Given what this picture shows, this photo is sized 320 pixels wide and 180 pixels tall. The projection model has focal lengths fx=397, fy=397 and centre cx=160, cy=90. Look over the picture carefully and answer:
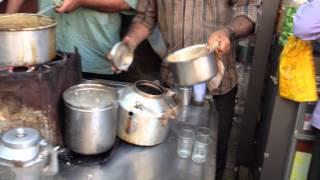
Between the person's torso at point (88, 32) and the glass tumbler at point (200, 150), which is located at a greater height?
the person's torso at point (88, 32)

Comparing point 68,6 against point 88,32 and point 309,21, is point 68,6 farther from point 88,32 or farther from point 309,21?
point 309,21

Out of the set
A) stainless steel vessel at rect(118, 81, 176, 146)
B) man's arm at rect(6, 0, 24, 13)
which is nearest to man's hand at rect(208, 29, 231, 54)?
stainless steel vessel at rect(118, 81, 176, 146)

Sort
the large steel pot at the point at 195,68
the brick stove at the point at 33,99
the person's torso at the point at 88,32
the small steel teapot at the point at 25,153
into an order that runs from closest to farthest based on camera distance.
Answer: the small steel teapot at the point at 25,153 → the brick stove at the point at 33,99 → the large steel pot at the point at 195,68 → the person's torso at the point at 88,32

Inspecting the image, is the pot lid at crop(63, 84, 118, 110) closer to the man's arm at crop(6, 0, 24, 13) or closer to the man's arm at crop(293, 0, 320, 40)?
the man's arm at crop(6, 0, 24, 13)

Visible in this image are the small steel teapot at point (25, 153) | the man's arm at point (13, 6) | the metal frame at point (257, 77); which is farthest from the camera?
the metal frame at point (257, 77)

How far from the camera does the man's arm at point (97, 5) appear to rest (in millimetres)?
1500

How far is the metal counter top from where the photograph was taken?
122cm

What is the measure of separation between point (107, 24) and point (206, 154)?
72 cm

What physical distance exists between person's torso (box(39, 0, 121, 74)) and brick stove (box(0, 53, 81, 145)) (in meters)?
0.46

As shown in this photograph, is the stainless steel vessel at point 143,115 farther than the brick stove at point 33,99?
Yes

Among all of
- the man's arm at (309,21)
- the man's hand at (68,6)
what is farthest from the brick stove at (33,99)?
the man's arm at (309,21)

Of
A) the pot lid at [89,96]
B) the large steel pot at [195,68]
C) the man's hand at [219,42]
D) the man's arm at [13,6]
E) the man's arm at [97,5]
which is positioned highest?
the man's arm at [97,5]

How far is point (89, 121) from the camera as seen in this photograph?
46.7 inches

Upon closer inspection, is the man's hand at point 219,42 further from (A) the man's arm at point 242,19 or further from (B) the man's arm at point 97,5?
(B) the man's arm at point 97,5
